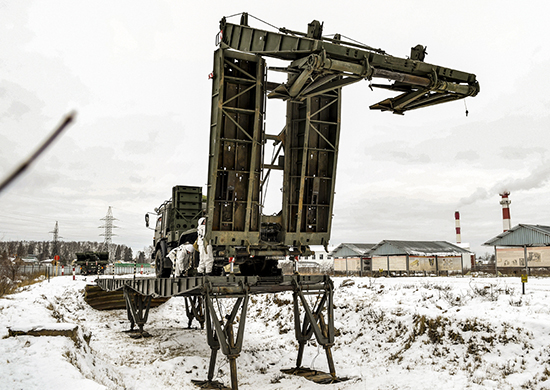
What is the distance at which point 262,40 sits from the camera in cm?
1012

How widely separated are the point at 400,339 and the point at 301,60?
26.2 ft

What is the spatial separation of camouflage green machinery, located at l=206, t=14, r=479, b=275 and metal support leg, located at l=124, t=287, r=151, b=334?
6.24m

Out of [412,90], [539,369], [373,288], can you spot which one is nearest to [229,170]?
[412,90]

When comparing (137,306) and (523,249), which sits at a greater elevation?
(523,249)

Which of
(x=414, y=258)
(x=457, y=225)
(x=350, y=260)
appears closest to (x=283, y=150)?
(x=414, y=258)

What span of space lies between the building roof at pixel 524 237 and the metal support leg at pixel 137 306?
873 inches

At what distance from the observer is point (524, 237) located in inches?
1054

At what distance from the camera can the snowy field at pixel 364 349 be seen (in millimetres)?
7961

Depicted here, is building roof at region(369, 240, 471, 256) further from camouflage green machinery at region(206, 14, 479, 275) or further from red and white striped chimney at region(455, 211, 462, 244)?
camouflage green machinery at region(206, 14, 479, 275)

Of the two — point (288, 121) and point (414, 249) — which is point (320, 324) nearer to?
point (288, 121)

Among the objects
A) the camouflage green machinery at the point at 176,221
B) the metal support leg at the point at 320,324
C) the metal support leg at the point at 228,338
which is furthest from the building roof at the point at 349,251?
the metal support leg at the point at 228,338

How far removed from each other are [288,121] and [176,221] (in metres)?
7.82

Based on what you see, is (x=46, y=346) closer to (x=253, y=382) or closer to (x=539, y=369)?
(x=253, y=382)

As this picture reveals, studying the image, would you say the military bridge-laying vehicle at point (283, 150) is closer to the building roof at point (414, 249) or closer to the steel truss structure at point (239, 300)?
the steel truss structure at point (239, 300)
